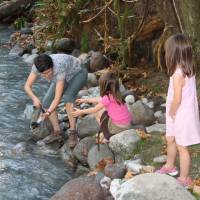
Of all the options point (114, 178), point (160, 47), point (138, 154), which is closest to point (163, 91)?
point (160, 47)

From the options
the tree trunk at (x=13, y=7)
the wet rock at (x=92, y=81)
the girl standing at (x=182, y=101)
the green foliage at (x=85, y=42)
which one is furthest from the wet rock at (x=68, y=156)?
the tree trunk at (x=13, y=7)

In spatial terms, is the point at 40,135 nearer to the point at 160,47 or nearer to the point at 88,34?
the point at 160,47

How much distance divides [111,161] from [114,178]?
0.47m

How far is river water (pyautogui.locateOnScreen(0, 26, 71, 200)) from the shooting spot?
4.79 meters

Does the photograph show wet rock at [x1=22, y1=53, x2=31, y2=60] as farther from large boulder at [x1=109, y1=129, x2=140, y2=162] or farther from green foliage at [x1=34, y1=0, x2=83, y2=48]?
large boulder at [x1=109, y1=129, x2=140, y2=162]

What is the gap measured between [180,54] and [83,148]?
1.88m

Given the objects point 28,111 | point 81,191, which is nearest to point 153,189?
point 81,191

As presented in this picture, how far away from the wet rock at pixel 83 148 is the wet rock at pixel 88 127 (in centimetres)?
28

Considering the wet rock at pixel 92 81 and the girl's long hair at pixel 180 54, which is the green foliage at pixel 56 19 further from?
the girl's long hair at pixel 180 54

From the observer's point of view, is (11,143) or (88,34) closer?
(11,143)

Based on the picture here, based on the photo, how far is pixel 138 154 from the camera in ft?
16.5

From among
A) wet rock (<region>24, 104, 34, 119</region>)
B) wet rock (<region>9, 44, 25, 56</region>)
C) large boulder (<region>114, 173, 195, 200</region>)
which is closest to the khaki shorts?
large boulder (<region>114, 173, 195, 200</region>)

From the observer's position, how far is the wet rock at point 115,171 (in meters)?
4.63

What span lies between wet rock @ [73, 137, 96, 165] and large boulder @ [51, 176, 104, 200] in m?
1.05
